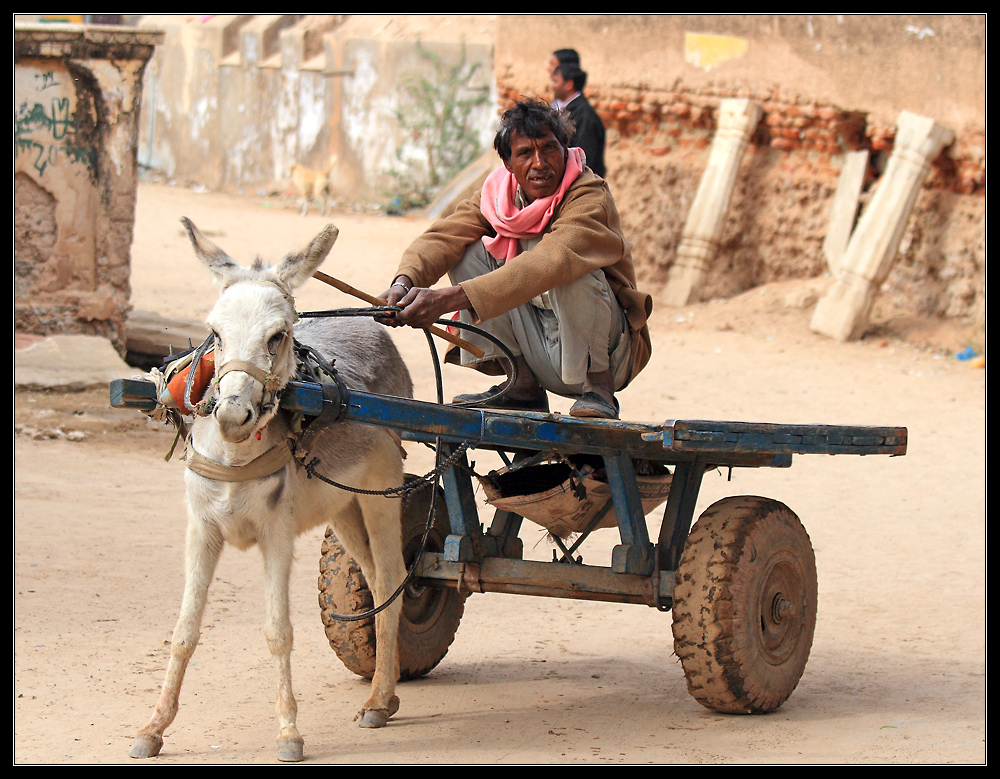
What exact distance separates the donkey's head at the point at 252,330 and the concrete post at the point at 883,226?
29.0ft

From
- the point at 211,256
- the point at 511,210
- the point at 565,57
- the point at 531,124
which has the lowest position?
the point at 211,256

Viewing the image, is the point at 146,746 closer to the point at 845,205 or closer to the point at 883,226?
→ the point at 883,226

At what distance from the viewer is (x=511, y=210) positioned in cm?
473

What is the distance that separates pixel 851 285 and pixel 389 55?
1434 centimetres

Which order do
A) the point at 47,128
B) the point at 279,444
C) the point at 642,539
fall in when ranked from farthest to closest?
the point at 47,128, the point at 642,539, the point at 279,444

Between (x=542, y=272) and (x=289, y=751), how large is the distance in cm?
182

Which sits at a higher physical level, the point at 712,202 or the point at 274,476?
the point at 712,202

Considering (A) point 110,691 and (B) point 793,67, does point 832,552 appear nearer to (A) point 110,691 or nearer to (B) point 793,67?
(A) point 110,691

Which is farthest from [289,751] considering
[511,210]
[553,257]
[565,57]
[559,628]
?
[565,57]

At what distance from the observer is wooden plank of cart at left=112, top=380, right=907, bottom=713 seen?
4.20 m

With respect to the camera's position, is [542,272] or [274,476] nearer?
[274,476]

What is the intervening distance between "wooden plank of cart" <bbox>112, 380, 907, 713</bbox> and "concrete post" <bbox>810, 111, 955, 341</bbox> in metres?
7.38

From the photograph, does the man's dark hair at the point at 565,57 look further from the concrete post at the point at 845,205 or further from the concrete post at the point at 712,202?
the concrete post at the point at 845,205

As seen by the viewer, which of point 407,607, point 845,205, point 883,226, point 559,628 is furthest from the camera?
point 845,205
